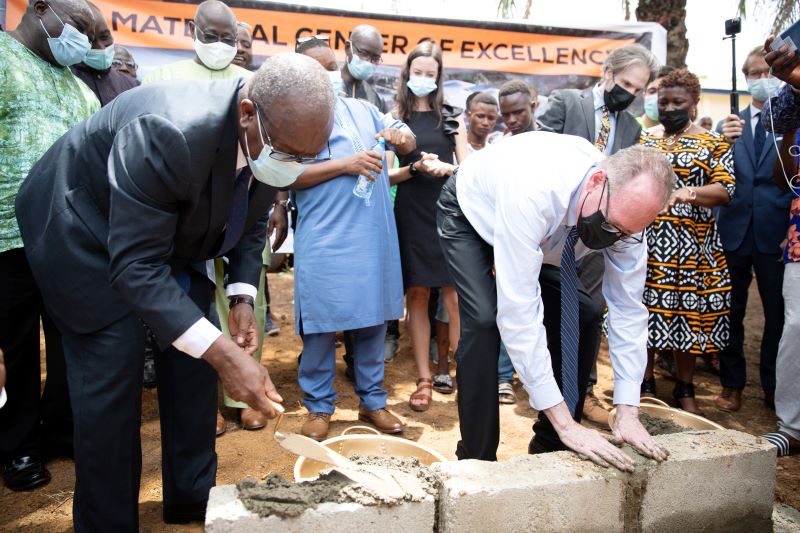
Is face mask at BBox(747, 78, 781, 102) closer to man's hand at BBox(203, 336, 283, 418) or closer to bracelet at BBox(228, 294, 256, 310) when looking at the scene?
bracelet at BBox(228, 294, 256, 310)

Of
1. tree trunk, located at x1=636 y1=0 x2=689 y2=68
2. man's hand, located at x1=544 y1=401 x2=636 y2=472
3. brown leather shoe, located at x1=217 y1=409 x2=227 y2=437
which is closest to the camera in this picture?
man's hand, located at x1=544 y1=401 x2=636 y2=472

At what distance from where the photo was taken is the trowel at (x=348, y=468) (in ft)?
6.19

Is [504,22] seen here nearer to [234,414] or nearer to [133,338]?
[234,414]

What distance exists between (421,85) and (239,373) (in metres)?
2.74

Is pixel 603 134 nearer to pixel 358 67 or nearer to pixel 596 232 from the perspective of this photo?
pixel 358 67

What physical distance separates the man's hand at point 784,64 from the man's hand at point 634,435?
166 cm

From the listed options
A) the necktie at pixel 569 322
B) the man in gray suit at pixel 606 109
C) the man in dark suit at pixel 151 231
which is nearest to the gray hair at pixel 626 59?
the man in gray suit at pixel 606 109

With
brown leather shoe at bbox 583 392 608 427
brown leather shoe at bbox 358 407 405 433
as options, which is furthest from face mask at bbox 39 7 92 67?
brown leather shoe at bbox 583 392 608 427

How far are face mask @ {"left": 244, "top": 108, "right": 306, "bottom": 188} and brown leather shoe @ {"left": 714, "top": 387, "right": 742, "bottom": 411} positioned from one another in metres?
3.34

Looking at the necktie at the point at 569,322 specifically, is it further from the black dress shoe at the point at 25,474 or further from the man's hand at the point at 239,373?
the black dress shoe at the point at 25,474

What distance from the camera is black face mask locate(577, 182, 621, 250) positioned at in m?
2.15

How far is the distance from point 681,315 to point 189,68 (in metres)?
3.30

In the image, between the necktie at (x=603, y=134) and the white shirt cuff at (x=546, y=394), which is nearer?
the white shirt cuff at (x=546, y=394)

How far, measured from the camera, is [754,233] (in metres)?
4.07
